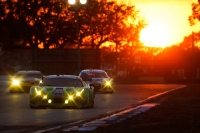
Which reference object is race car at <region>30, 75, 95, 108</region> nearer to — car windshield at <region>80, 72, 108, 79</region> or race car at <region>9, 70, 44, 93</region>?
car windshield at <region>80, 72, 108, 79</region>

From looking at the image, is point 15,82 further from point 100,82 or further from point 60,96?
point 60,96

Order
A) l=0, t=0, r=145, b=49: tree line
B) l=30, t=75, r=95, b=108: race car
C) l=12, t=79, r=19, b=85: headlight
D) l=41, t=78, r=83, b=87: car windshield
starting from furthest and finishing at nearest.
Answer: l=0, t=0, r=145, b=49: tree line
l=12, t=79, r=19, b=85: headlight
l=41, t=78, r=83, b=87: car windshield
l=30, t=75, r=95, b=108: race car

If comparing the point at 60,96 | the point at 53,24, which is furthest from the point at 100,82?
the point at 53,24

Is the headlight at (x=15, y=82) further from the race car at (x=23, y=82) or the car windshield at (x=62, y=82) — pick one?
the car windshield at (x=62, y=82)

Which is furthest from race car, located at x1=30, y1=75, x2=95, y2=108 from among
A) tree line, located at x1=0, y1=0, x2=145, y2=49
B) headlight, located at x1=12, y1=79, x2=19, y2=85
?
tree line, located at x1=0, y1=0, x2=145, y2=49

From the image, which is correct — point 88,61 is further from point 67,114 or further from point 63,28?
point 67,114

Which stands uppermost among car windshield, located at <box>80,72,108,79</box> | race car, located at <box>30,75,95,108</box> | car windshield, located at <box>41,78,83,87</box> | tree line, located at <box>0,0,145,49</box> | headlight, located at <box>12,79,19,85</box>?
tree line, located at <box>0,0,145,49</box>

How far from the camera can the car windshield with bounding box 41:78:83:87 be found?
30.0m

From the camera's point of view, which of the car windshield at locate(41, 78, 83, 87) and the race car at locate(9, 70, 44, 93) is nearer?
the car windshield at locate(41, 78, 83, 87)

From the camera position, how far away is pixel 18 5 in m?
90.2

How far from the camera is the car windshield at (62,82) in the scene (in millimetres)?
30044

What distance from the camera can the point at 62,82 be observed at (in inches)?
1191

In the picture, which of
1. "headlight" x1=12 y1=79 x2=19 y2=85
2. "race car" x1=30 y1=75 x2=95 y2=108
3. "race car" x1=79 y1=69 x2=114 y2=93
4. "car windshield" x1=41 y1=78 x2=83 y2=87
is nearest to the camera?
"race car" x1=30 y1=75 x2=95 y2=108

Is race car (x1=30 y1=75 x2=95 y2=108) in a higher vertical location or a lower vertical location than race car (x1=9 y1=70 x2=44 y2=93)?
lower
